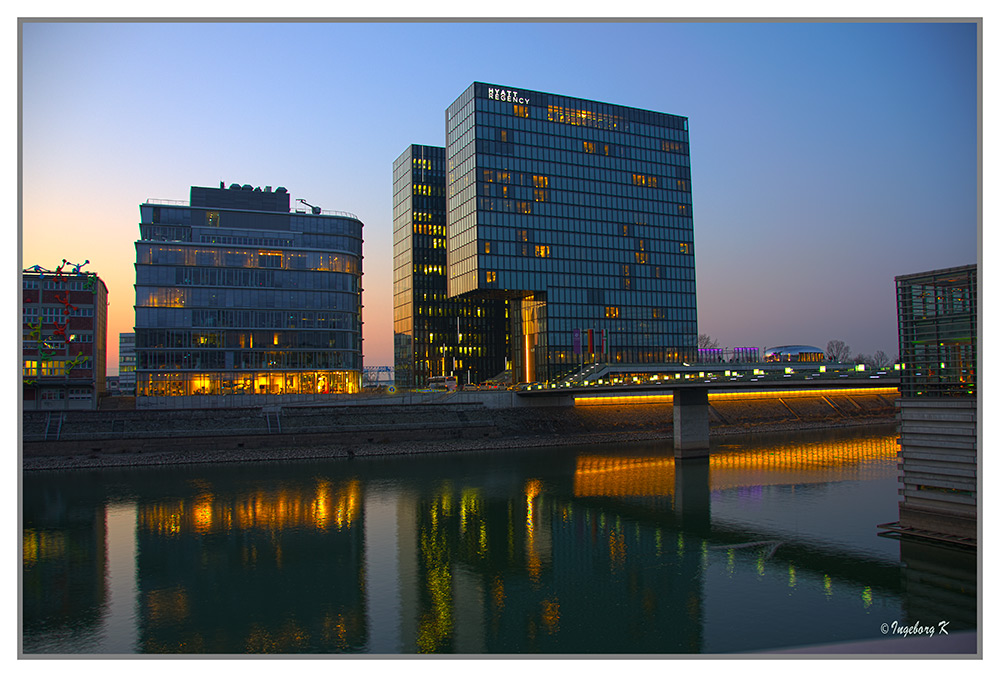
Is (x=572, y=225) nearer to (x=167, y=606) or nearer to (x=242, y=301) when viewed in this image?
(x=242, y=301)

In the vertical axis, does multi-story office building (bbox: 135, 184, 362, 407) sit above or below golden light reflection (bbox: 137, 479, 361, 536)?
above

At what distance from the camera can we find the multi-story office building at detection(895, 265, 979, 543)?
131ft

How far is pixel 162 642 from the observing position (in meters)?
31.8

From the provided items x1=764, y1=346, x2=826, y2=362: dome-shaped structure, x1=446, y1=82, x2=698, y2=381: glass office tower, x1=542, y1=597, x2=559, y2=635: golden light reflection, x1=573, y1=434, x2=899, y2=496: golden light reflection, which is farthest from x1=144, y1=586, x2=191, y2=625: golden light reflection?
x1=764, y1=346, x2=826, y2=362: dome-shaped structure

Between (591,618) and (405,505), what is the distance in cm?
3230

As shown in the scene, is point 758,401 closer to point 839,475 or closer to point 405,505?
point 839,475

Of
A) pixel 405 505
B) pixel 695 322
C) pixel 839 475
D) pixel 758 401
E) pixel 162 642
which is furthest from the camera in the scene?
pixel 695 322

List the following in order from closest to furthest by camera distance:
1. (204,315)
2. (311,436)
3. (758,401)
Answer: (311,436)
(204,315)
(758,401)

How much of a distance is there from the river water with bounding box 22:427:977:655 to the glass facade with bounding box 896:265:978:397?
32.9 feet

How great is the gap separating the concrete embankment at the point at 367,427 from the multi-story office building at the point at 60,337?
17.2 m

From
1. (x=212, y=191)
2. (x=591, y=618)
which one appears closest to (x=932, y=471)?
(x=591, y=618)

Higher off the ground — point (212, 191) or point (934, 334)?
point (212, 191)
